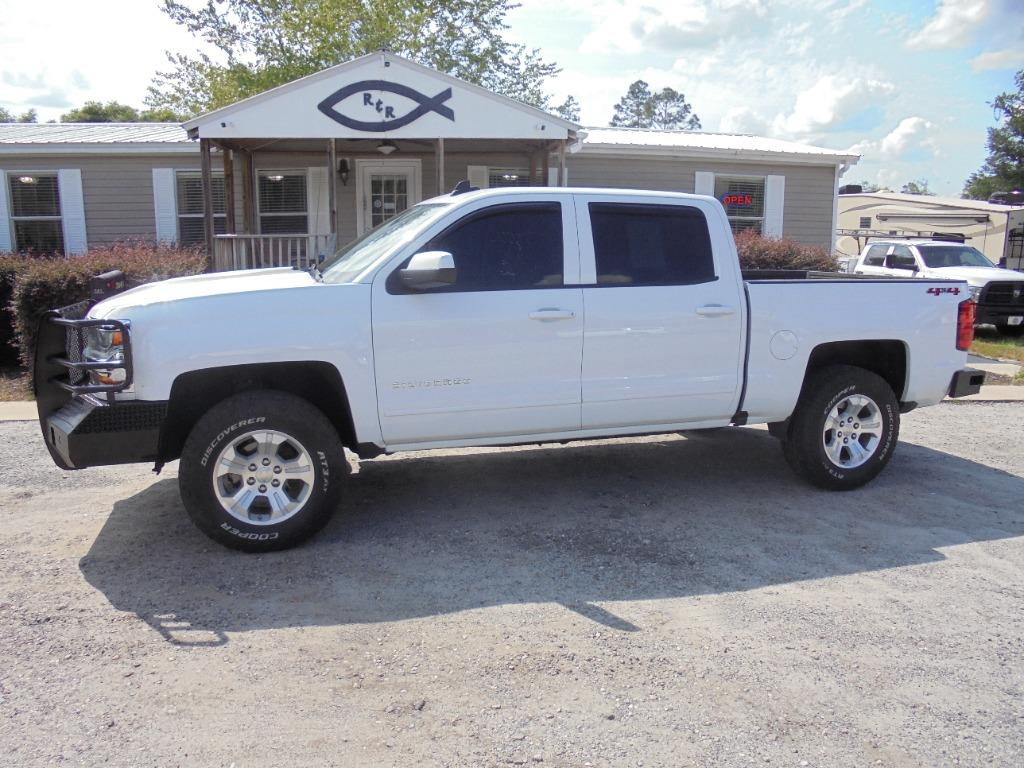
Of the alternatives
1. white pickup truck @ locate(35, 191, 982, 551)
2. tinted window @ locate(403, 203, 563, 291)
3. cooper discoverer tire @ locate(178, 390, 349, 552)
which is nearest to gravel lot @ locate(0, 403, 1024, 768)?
cooper discoverer tire @ locate(178, 390, 349, 552)

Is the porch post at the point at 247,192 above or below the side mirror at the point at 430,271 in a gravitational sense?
above

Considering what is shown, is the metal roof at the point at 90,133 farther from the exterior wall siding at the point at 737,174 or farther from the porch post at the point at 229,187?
the exterior wall siding at the point at 737,174

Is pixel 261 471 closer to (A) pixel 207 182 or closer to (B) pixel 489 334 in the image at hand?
(B) pixel 489 334

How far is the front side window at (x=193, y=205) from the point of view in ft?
49.7

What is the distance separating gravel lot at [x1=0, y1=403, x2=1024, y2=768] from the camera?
2.94 metres

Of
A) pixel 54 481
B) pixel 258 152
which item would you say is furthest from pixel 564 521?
pixel 258 152

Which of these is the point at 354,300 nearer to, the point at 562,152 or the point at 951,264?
the point at 562,152

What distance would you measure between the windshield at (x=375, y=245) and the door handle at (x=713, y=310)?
170 centimetres

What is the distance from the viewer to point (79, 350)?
4.50m

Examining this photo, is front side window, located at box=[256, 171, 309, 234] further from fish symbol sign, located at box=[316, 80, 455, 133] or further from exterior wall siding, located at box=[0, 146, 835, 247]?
fish symbol sign, located at box=[316, 80, 455, 133]

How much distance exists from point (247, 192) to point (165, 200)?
1.75 meters

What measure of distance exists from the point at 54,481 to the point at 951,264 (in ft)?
51.5

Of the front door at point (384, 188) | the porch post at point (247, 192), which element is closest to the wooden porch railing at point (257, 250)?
the porch post at point (247, 192)

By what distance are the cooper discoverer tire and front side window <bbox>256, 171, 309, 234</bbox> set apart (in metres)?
11.5
